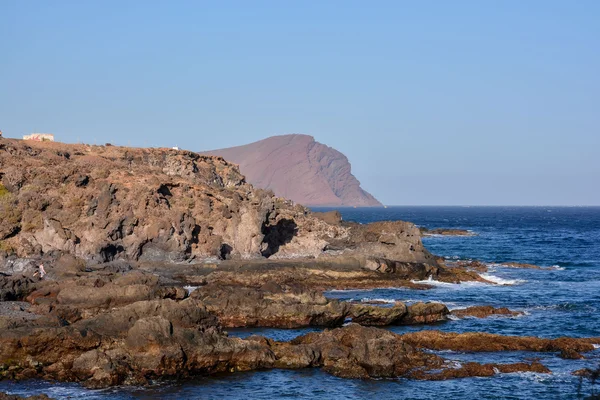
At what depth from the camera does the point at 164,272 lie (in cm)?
5162

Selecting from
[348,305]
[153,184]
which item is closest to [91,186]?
[153,184]

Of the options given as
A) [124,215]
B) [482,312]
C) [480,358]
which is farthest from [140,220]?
[480,358]

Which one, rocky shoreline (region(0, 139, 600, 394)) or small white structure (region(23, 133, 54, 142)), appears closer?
rocky shoreline (region(0, 139, 600, 394))

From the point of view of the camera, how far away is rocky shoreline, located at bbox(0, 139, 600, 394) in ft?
92.3

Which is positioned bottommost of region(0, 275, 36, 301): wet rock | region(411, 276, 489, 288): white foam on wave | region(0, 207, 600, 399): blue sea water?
region(0, 207, 600, 399): blue sea water

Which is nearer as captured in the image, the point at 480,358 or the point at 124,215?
the point at 480,358

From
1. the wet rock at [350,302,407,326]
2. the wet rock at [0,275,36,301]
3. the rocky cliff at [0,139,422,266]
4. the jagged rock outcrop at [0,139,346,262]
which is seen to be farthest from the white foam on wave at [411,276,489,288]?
the wet rock at [0,275,36,301]

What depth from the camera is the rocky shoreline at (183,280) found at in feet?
92.3

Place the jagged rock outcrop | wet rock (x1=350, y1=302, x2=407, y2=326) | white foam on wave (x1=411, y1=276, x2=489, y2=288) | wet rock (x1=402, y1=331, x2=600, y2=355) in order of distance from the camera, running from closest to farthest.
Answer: wet rock (x1=402, y1=331, x2=600, y2=355)
wet rock (x1=350, y1=302, x2=407, y2=326)
white foam on wave (x1=411, y1=276, x2=489, y2=288)
the jagged rock outcrop

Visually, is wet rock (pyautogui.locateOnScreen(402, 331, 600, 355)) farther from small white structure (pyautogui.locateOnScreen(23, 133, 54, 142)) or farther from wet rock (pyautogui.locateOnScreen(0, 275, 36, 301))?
small white structure (pyautogui.locateOnScreen(23, 133, 54, 142))

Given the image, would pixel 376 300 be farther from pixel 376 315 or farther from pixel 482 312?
pixel 376 315

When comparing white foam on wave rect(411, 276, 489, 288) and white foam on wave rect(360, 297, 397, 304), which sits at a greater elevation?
white foam on wave rect(411, 276, 489, 288)

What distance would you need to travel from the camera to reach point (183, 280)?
4931 cm

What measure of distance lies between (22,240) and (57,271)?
8756 millimetres
